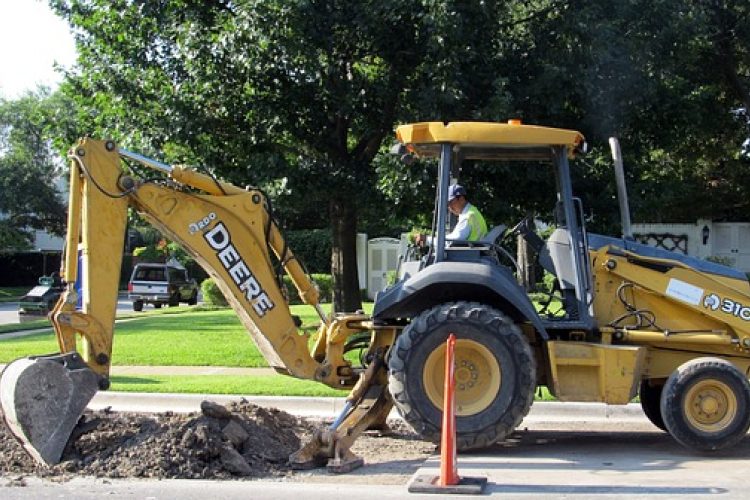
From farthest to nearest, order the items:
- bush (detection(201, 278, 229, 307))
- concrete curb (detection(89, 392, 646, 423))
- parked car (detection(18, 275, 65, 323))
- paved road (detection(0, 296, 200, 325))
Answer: bush (detection(201, 278, 229, 307)) < paved road (detection(0, 296, 200, 325)) < parked car (detection(18, 275, 65, 323)) < concrete curb (detection(89, 392, 646, 423))

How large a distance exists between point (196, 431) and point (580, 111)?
28.0 ft

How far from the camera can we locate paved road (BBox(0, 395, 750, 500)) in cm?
640

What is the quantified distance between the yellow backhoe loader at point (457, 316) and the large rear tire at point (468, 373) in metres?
0.01

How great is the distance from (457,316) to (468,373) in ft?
1.69

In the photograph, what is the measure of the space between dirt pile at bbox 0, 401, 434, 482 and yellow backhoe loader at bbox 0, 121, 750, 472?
23 centimetres

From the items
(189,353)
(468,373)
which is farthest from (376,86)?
(468,373)

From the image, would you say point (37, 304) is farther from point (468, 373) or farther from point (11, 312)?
point (468, 373)

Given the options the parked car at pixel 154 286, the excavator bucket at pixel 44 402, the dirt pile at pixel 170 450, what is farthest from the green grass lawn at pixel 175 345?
the parked car at pixel 154 286

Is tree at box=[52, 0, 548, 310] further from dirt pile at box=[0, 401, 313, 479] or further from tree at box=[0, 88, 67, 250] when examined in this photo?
tree at box=[0, 88, 67, 250]

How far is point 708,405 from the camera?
7.76 m

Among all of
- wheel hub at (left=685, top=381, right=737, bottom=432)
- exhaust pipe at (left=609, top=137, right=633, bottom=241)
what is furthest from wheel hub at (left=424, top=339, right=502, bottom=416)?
exhaust pipe at (left=609, top=137, right=633, bottom=241)

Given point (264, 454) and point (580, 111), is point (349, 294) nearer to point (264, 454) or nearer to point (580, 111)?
point (580, 111)

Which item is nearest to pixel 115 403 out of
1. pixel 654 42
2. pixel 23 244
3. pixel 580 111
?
pixel 580 111

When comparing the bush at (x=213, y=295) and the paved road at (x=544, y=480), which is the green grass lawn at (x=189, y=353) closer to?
the paved road at (x=544, y=480)
